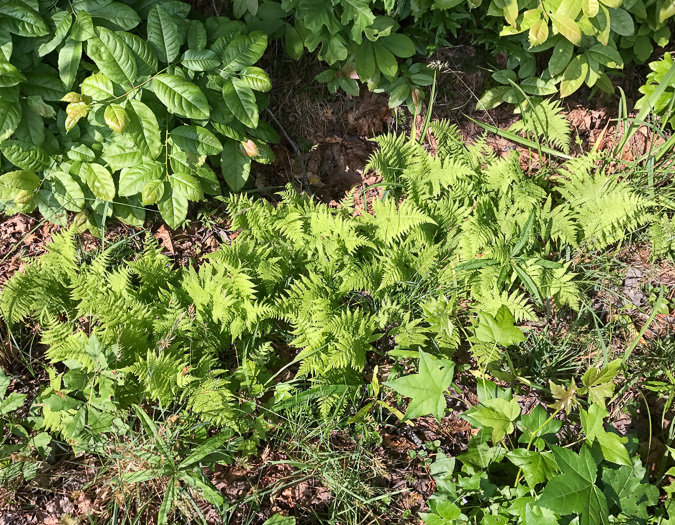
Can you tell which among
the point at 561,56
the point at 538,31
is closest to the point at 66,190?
the point at 538,31

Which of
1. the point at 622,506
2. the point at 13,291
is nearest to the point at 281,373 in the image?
the point at 13,291

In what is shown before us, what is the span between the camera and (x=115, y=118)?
213 centimetres

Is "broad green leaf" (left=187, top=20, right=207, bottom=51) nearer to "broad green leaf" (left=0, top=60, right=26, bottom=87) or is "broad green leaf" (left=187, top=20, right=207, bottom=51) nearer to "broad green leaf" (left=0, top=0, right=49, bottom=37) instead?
"broad green leaf" (left=0, top=0, right=49, bottom=37)

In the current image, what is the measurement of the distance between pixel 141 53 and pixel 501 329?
2029 mm

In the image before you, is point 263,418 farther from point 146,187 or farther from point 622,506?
point 622,506

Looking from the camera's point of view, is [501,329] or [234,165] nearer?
[501,329]

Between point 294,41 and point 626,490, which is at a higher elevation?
point 294,41

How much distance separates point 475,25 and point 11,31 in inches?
90.4

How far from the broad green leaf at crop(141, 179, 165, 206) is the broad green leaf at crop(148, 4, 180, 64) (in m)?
0.59

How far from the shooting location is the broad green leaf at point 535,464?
5.78 ft

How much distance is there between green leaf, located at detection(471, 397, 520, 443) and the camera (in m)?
1.87

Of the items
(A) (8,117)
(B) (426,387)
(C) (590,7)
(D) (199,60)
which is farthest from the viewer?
(D) (199,60)

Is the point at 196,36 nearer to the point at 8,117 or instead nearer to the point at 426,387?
the point at 8,117

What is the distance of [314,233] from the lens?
2.44m
